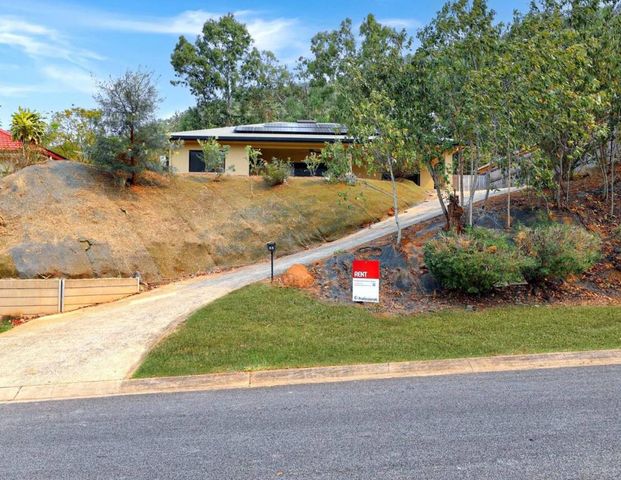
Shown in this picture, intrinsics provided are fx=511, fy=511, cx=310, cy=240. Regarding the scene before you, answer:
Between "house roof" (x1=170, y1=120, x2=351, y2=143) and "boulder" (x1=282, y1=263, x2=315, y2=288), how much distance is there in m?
13.4

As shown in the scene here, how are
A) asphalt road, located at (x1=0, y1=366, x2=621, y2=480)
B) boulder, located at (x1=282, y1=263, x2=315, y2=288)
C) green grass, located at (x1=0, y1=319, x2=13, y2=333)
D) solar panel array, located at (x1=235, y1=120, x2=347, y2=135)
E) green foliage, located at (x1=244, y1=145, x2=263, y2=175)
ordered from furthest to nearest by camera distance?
solar panel array, located at (x1=235, y1=120, x2=347, y2=135) < green foliage, located at (x1=244, y1=145, x2=263, y2=175) < boulder, located at (x1=282, y1=263, x2=315, y2=288) < green grass, located at (x1=0, y1=319, x2=13, y2=333) < asphalt road, located at (x1=0, y1=366, x2=621, y2=480)

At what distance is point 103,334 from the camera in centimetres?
956

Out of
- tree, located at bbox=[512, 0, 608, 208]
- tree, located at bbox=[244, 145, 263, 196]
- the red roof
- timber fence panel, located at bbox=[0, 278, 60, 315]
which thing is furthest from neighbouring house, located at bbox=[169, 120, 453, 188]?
timber fence panel, located at bbox=[0, 278, 60, 315]

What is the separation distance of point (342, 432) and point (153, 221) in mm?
11861

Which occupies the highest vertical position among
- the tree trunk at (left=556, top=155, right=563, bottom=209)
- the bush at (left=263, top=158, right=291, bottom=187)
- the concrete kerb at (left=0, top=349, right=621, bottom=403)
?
the bush at (left=263, top=158, right=291, bottom=187)

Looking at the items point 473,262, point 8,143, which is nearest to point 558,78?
point 473,262

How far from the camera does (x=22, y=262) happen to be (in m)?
12.5

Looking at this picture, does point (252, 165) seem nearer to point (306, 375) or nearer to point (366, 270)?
point (366, 270)

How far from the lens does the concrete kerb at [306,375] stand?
7105 millimetres

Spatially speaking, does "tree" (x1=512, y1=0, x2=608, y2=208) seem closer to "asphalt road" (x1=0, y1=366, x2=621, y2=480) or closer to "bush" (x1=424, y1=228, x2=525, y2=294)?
"bush" (x1=424, y1=228, x2=525, y2=294)

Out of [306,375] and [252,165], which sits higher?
[252,165]

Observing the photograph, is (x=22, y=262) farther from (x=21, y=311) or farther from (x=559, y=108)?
(x=559, y=108)

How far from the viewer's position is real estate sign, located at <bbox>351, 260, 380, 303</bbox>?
10.5m

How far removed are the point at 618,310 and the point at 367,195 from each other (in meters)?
11.3
